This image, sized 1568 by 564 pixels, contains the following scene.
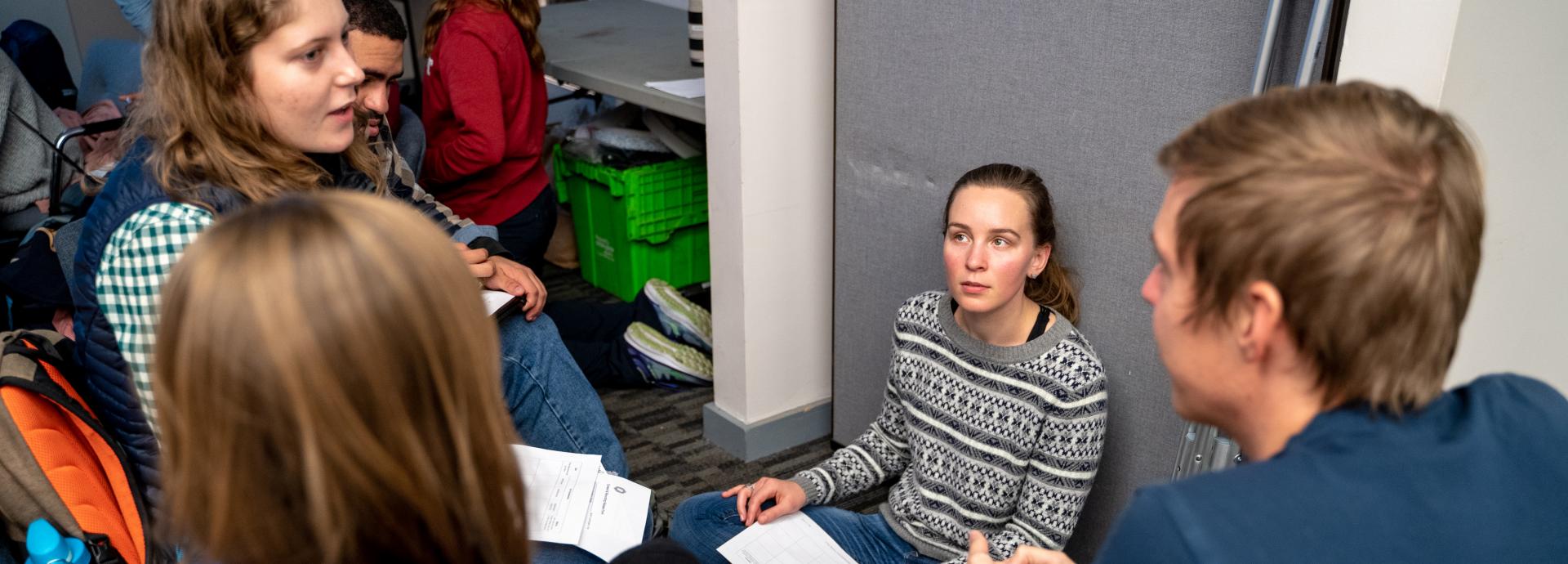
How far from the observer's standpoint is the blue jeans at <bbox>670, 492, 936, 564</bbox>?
70.6 inches

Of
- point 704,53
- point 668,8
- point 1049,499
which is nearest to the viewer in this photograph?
point 1049,499

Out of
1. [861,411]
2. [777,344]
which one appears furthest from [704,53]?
[861,411]

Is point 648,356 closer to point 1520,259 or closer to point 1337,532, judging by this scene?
point 1520,259

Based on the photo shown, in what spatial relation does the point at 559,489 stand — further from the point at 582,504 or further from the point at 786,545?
the point at 786,545

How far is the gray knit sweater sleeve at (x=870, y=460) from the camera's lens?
6.05 ft

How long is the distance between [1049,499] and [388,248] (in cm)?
124

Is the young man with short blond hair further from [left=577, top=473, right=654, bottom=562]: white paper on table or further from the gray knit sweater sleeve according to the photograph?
the gray knit sweater sleeve

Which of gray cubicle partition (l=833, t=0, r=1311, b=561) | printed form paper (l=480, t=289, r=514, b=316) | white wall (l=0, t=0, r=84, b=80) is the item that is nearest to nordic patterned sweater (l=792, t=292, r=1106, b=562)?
gray cubicle partition (l=833, t=0, r=1311, b=561)

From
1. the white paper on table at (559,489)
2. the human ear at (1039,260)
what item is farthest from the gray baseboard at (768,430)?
the white paper on table at (559,489)

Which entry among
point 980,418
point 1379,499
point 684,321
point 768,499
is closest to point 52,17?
point 684,321

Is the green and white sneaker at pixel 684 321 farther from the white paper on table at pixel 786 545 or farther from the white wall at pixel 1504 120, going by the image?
the white wall at pixel 1504 120

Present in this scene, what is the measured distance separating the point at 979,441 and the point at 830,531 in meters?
0.29

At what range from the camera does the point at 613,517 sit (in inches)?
55.7

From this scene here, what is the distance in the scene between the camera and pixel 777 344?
2.49m
